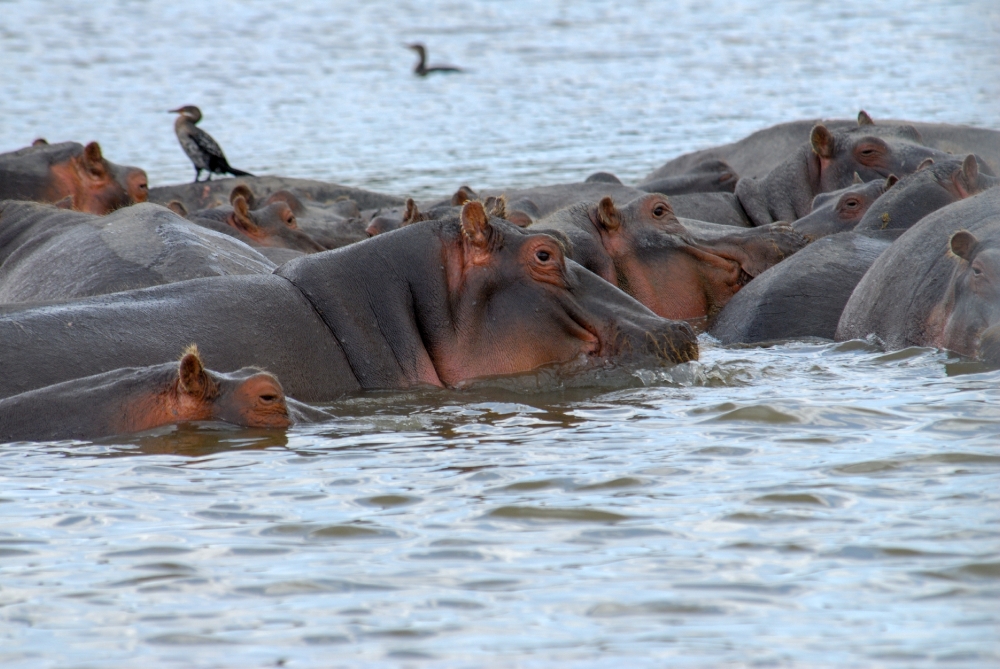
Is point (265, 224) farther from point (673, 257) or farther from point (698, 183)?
point (698, 183)

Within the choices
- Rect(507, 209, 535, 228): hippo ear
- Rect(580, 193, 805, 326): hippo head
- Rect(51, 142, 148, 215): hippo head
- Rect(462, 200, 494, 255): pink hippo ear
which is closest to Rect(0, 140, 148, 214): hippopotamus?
Rect(51, 142, 148, 215): hippo head

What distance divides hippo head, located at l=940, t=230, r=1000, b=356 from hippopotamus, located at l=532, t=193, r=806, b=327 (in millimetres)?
2044

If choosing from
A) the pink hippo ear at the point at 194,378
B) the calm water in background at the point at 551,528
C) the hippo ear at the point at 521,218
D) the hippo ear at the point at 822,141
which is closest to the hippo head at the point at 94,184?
the hippo ear at the point at 521,218

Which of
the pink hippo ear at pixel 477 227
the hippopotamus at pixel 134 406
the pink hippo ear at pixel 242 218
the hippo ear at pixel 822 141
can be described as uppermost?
the hippo ear at pixel 822 141

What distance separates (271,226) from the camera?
10422 millimetres

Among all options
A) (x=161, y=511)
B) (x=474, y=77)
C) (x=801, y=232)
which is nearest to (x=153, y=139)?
(x=474, y=77)

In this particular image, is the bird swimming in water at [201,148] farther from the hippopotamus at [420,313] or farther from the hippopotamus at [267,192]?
the hippopotamus at [420,313]

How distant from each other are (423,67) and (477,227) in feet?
69.0

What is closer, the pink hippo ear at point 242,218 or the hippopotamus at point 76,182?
the hippopotamus at point 76,182

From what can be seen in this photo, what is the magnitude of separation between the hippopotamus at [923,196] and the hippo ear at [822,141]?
203 cm

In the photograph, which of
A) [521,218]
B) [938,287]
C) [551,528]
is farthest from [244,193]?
[551,528]

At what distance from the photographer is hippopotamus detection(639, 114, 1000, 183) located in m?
12.1

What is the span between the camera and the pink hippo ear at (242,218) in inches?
403

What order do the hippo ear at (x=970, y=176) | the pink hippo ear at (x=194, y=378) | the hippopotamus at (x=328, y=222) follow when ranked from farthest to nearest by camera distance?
the hippopotamus at (x=328, y=222), the hippo ear at (x=970, y=176), the pink hippo ear at (x=194, y=378)
